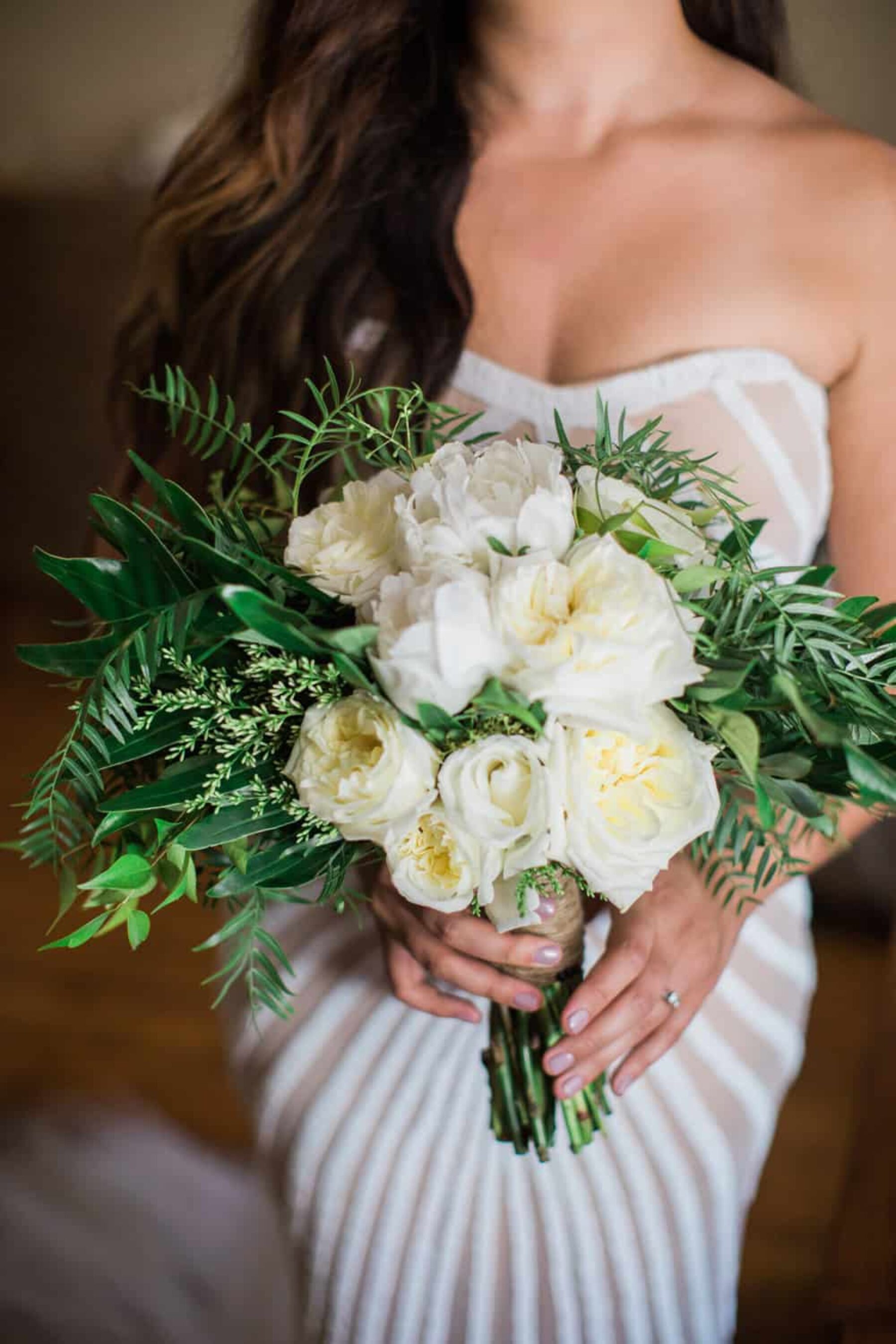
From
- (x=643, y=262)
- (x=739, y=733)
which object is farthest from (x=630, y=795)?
(x=643, y=262)

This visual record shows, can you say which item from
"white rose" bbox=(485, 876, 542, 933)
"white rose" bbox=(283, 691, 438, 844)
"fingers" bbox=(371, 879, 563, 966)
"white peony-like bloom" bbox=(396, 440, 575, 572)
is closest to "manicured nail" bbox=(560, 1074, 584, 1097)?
"fingers" bbox=(371, 879, 563, 966)

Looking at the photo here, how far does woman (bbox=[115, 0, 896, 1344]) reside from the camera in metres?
0.87

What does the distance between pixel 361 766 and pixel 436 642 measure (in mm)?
82

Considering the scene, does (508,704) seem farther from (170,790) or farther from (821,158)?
(821,158)

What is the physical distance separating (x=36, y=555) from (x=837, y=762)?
17.9 inches

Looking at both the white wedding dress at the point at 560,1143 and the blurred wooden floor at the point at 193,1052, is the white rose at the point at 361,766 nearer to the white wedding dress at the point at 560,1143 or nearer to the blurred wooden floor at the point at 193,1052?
the white wedding dress at the point at 560,1143

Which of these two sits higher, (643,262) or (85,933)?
(643,262)

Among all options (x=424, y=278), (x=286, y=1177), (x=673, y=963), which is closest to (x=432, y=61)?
(x=424, y=278)

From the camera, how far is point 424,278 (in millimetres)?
1054

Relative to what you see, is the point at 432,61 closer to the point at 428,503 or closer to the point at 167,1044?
the point at 428,503

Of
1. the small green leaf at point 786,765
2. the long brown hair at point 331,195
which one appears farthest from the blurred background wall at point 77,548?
the small green leaf at point 786,765

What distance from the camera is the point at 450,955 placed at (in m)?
0.78

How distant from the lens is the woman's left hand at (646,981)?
30.3 inches

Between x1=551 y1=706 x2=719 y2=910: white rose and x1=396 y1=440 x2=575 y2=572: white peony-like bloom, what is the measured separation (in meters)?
0.10
